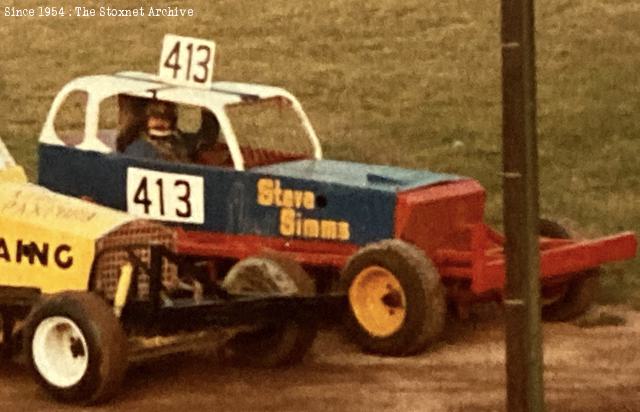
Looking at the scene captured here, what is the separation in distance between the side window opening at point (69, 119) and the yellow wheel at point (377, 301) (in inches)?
83.4

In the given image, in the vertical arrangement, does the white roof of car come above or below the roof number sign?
below

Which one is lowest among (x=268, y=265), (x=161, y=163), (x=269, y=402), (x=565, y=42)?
(x=269, y=402)

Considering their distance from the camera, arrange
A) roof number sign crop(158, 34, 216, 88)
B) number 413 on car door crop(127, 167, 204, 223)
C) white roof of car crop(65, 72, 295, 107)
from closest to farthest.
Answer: number 413 on car door crop(127, 167, 204, 223) < white roof of car crop(65, 72, 295, 107) < roof number sign crop(158, 34, 216, 88)

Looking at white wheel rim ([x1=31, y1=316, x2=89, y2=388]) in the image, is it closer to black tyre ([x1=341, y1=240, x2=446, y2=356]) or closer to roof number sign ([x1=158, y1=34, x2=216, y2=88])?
black tyre ([x1=341, y1=240, x2=446, y2=356])

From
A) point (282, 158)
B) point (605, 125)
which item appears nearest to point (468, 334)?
point (282, 158)

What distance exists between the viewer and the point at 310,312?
7.15 m

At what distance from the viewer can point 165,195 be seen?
330 inches

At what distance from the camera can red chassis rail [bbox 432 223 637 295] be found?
24.8 ft

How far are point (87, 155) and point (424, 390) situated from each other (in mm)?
2641

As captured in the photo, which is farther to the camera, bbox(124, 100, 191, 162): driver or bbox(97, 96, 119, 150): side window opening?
bbox(97, 96, 119, 150): side window opening

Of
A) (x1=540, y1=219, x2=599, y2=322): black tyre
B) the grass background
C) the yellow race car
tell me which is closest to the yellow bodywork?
the yellow race car

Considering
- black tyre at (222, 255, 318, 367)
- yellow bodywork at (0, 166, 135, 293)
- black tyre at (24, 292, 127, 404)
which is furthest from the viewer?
black tyre at (222, 255, 318, 367)

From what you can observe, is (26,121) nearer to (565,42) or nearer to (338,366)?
(565,42)

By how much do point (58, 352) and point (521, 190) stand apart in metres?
2.56
